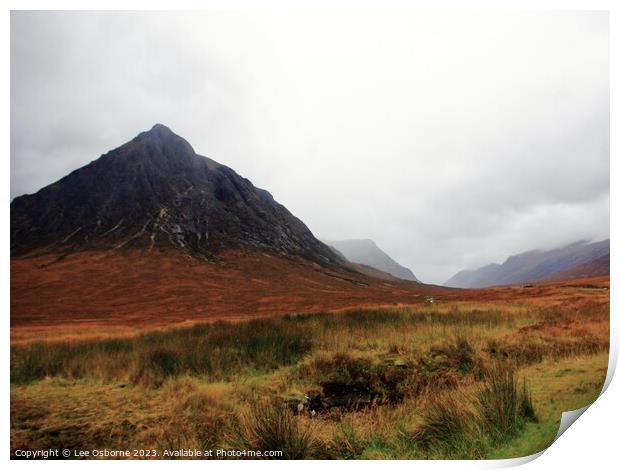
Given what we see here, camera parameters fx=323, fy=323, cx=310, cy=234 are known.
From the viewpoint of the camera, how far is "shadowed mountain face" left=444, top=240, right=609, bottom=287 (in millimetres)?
5344

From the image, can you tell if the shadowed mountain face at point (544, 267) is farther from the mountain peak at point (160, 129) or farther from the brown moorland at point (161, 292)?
the mountain peak at point (160, 129)

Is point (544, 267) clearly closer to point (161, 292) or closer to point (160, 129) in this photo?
point (160, 129)

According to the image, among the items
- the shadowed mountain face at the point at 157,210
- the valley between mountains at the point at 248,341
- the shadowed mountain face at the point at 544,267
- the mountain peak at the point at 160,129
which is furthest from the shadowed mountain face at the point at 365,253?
the mountain peak at the point at 160,129

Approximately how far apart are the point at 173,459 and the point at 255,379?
138 cm

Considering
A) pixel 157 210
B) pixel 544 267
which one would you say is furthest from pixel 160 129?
pixel 544 267

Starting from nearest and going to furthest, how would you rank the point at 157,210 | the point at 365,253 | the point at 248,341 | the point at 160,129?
the point at 160,129 < the point at 248,341 < the point at 365,253 < the point at 157,210

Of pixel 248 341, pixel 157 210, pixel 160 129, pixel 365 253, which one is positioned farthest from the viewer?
pixel 157 210

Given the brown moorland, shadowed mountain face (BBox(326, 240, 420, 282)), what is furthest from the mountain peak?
shadowed mountain face (BBox(326, 240, 420, 282))

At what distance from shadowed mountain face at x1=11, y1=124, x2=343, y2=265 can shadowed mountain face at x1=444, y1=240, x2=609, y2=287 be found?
11.0 feet

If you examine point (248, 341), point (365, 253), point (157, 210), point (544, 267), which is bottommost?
point (248, 341)

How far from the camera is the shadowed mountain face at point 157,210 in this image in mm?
5312

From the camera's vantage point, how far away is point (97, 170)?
596cm

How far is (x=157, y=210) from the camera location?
26.2 ft

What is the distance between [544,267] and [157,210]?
896cm
